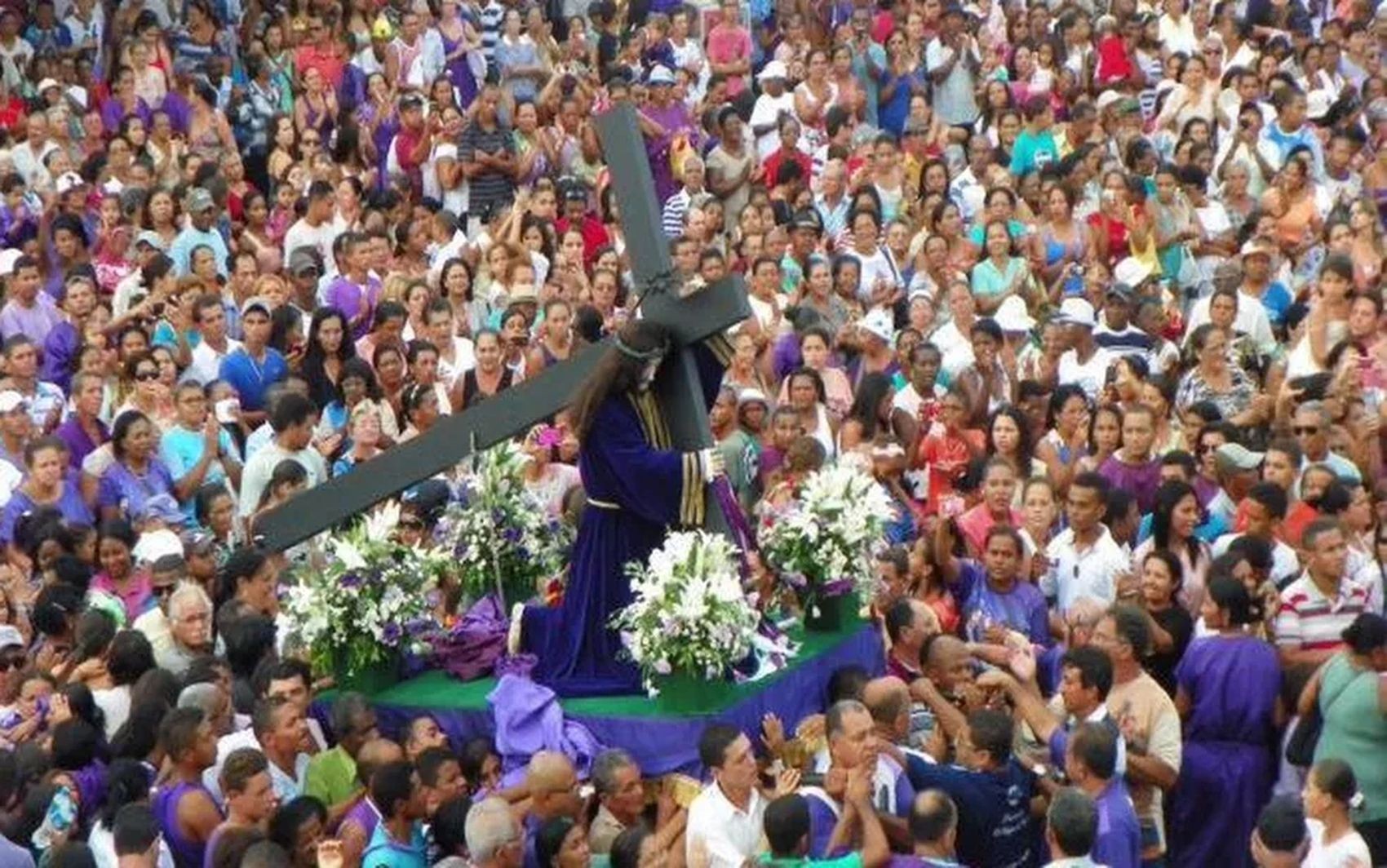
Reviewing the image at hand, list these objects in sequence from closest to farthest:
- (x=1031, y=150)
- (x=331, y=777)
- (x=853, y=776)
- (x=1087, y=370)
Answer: (x=853, y=776)
(x=331, y=777)
(x=1087, y=370)
(x=1031, y=150)

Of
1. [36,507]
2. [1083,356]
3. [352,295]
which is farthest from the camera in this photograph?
[352,295]

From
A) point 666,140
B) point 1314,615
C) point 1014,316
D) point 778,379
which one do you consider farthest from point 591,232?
point 1314,615

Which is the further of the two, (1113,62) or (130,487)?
(1113,62)

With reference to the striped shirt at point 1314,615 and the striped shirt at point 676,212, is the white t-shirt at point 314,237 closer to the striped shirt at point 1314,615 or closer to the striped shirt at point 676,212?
the striped shirt at point 676,212

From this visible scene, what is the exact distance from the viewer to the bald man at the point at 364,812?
10.2 metres

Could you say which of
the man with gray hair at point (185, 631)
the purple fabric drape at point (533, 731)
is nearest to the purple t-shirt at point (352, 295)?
the man with gray hair at point (185, 631)

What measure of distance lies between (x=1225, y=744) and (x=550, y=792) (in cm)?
293

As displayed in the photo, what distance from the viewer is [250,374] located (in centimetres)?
1608

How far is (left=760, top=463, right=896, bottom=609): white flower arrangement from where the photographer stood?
11.8 m

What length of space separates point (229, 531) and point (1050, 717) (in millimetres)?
4528

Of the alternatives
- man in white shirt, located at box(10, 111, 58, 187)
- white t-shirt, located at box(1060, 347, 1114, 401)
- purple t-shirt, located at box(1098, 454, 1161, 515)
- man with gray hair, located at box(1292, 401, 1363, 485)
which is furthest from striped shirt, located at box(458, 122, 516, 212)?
man with gray hair, located at box(1292, 401, 1363, 485)

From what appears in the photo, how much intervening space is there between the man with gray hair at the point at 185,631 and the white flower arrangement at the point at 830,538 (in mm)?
2335

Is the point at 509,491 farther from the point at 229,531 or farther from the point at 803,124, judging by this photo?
the point at 803,124

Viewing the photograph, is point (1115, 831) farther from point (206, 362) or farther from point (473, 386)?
point (206, 362)
